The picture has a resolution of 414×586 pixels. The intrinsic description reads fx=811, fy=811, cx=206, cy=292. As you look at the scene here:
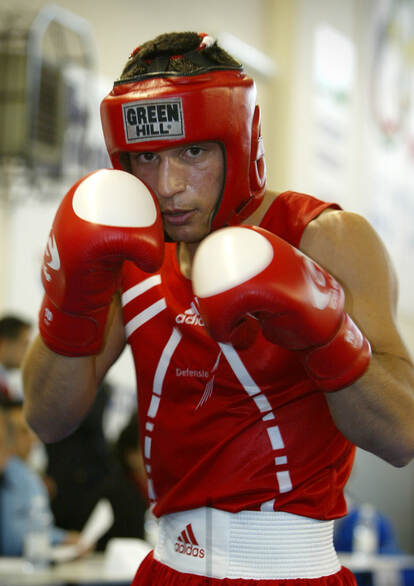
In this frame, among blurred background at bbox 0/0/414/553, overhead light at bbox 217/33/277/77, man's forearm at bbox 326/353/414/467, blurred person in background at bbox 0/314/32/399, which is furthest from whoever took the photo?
overhead light at bbox 217/33/277/77

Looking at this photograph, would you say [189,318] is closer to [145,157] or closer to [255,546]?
[145,157]

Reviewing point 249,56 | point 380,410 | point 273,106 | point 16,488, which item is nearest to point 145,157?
point 380,410

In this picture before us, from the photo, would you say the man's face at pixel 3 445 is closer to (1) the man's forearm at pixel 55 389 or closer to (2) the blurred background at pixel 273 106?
(2) the blurred background at pixel 273 106

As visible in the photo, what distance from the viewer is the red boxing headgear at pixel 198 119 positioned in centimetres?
129

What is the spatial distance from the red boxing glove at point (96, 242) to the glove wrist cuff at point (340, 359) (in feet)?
0.97

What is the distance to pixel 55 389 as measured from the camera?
4.80 ft

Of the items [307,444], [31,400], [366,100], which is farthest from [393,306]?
[366,100]

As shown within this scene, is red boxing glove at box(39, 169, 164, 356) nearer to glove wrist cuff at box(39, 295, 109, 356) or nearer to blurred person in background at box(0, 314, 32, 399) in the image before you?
glove wrist cuff at box(39, 295, 109, 356)

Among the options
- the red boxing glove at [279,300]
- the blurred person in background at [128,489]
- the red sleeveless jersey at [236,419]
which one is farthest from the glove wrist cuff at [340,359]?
the blurred person in background at [128,489]

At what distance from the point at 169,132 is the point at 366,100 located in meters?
6.56

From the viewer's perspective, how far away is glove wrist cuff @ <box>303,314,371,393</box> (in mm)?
1173

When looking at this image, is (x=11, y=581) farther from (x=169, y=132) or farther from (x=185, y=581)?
(x=169, y=132)

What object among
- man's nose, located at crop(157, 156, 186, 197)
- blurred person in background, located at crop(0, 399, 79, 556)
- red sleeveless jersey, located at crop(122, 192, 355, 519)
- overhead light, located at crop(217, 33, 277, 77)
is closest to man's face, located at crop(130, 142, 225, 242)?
man's nose, located at crop(157, 156, 186, 197)

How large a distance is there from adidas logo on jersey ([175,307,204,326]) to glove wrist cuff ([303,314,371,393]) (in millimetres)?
252
